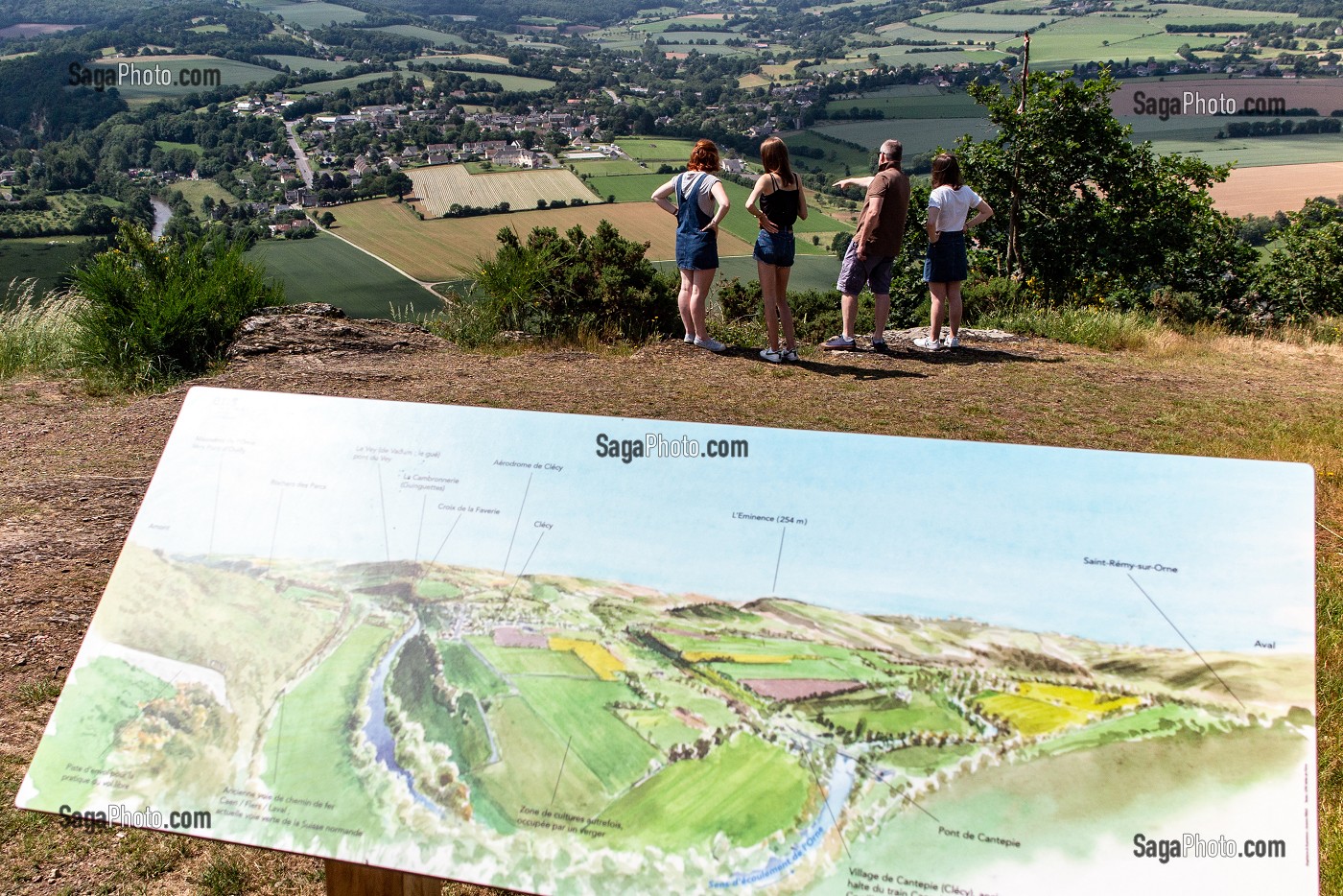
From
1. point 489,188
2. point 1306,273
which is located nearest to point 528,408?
point 1306,273

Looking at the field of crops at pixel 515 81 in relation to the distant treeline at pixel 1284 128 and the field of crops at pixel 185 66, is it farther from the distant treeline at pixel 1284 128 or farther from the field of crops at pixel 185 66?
the distant treeline at pixel 1284 128

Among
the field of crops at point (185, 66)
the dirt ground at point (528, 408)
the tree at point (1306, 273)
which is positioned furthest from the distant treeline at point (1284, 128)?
the field of crops at point (185, 66)

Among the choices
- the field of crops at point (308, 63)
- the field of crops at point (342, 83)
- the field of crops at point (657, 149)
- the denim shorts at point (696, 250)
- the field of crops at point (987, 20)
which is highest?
the field of crops at point (987, 20)

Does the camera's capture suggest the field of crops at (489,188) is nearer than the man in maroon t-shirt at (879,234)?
No

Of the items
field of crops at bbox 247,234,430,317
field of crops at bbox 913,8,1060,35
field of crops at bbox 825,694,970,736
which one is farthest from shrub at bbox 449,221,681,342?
field of crops at bbox 913,8,1060,35

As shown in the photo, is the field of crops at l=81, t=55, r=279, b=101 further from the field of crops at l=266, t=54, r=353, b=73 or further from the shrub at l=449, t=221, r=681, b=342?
the shrub at l=449, t=221, r=681, b=342

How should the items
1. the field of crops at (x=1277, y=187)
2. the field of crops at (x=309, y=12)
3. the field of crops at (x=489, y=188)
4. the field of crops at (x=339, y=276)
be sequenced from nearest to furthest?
1. the field of crops at (x=339, y=276)
2. the field of crops at (x=1277, y=187)
3. the field of crops at (x=489, y=188)
4. the field of crops at (x=309, y=12)
